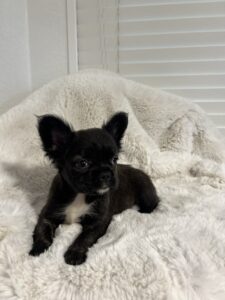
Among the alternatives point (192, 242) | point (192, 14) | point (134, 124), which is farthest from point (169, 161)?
point (192, 14)

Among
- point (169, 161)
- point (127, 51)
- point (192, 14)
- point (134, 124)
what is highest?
point (192, 14)

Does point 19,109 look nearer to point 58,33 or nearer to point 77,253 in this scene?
point 58,33

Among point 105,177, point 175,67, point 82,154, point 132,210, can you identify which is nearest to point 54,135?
point 82,154

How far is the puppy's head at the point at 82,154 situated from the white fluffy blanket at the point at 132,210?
0.71 ft

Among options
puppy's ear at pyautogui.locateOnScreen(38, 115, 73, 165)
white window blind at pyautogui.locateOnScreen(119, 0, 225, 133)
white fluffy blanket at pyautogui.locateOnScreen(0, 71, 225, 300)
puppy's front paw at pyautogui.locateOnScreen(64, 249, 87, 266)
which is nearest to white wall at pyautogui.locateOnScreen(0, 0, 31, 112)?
white fluffy blanket at pyautogui.locateOnScreen(0, 71, 225, 300)

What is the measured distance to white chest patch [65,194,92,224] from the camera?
1543 mm

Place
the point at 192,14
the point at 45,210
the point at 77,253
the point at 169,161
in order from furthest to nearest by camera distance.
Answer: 1. the point at 192,14
2. the point at 169,161
3. the point at 45,210
4. the point at 77,253

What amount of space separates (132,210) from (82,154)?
494mm

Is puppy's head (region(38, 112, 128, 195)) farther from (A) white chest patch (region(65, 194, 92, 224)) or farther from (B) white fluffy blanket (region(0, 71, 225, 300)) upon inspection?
(B) white fluffy blanket (region(0, 71, 225, 300))

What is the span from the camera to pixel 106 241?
1.42 m

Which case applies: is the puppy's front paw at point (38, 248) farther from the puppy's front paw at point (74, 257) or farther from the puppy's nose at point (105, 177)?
the puppy's nose at point (105, 177)

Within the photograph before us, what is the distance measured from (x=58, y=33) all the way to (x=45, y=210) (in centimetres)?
139

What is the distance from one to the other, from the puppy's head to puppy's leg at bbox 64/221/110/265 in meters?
0.15

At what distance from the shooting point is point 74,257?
128 centimetres
